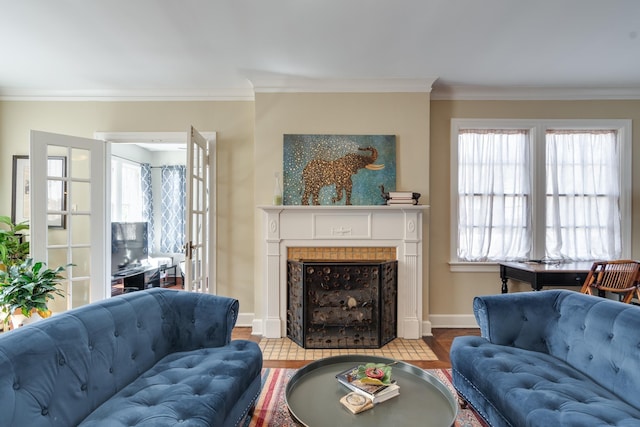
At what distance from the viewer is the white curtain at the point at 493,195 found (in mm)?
3594

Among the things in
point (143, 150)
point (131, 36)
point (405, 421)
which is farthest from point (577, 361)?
point (143, 150)

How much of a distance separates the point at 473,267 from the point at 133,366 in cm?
333

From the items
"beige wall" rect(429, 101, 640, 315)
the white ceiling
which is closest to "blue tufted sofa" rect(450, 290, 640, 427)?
"beige wall" rect(429, 101, 640, 315)

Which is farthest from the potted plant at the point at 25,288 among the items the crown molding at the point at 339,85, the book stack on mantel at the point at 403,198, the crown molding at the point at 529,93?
the crown molding at the point at 529,93

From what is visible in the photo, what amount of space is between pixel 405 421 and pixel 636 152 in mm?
4224

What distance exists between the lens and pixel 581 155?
11.8ft

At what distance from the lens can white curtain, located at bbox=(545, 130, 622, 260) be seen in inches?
140

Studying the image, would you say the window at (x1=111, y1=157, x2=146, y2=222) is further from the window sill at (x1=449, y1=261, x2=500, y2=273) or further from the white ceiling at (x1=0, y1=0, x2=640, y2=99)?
the window sill at (x1=449, y1=261, x2=500, y2=273)

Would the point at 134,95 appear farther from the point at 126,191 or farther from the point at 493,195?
the point at 493,195

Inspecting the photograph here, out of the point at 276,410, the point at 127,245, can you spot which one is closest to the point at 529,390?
the point at 276,410

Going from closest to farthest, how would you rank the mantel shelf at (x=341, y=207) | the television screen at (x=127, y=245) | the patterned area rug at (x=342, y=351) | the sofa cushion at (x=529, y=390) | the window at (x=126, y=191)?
the sofa cushion at (x=529, y=390) → the patterned area rug at (x=342, y=351) → the mantel shelf at (x=341, y=207) → the television screen at (x=127, y=245) → the window at (x=126, y=191)

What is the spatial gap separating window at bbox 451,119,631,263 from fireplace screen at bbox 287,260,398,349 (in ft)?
3.81

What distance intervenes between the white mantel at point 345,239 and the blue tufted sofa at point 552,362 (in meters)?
1.15

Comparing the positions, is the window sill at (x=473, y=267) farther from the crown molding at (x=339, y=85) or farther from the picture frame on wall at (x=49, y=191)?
the picture frame on wall at (x=49, y=191)
